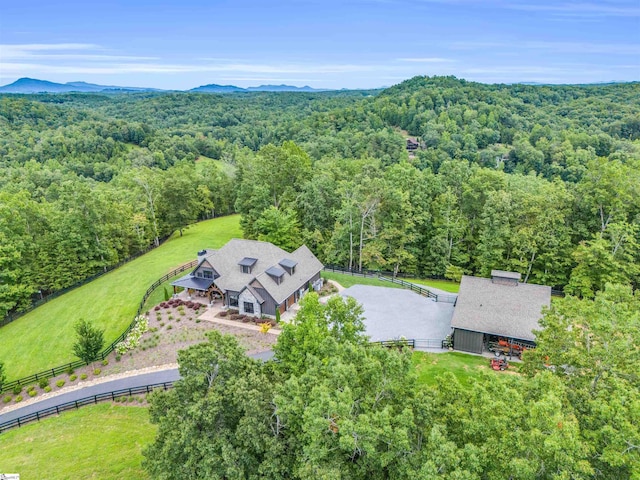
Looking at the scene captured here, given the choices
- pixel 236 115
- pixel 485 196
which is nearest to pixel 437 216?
pixel 485 196

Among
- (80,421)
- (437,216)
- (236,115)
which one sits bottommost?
(80,421)

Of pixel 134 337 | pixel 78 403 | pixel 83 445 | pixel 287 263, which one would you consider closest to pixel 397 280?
pixel 287 263

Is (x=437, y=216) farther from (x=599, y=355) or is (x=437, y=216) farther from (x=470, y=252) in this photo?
(x=599, y=355)

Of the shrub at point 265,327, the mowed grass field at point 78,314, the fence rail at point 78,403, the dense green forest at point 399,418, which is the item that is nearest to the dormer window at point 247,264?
the shrub at point 265,327

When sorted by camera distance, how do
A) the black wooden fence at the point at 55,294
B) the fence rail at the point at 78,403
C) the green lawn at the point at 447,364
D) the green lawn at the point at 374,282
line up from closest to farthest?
1. the fence rail at the point at 78,403
2. the green lawn at the point at 447,364
3. the black wooden fence at the point at 55,294
4. the green lawn at the point at 374,282

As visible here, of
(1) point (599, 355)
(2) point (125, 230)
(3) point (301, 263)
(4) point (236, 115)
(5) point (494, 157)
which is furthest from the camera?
(4) point (236, 115)

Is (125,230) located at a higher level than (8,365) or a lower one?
higher

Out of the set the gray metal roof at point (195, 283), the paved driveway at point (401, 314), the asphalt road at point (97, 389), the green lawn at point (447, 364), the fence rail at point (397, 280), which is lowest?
the asphalt road at point (97, 389)

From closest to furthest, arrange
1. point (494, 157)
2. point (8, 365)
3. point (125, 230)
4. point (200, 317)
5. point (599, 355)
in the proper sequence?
point (599, 355)
point (8, 365)
point (200, 317)
point (125, 230)
point (494, 157)

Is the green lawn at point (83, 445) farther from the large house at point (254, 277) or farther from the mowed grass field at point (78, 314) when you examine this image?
the large house at point (254, 277)
